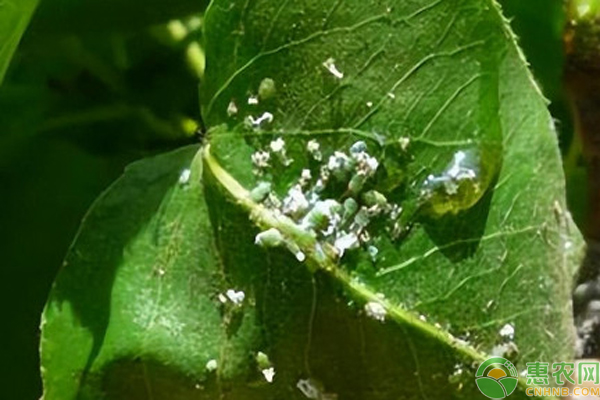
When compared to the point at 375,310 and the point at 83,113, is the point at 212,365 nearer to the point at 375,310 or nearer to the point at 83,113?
the point at 375,310

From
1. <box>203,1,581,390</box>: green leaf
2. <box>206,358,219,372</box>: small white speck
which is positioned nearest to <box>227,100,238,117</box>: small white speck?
<box>203,1,581,390</box>: green leaf

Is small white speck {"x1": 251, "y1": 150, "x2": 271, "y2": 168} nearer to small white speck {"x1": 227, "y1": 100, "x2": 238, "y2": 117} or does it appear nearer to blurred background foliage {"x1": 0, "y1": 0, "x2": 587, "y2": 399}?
small white speck {"x1": 227, "y1": 100, "x2": 238, "y2": 117}

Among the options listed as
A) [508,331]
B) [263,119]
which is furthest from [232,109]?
[508,331]

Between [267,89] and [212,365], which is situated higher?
[267,89]

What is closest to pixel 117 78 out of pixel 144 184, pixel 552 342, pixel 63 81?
pixel 63 81

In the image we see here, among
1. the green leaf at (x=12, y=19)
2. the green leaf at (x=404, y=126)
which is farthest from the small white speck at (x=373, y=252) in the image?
the green leaf at (x=12, y=19)

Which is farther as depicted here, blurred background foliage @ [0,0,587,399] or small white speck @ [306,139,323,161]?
blurred background foliage @ [0,0,587,399]
